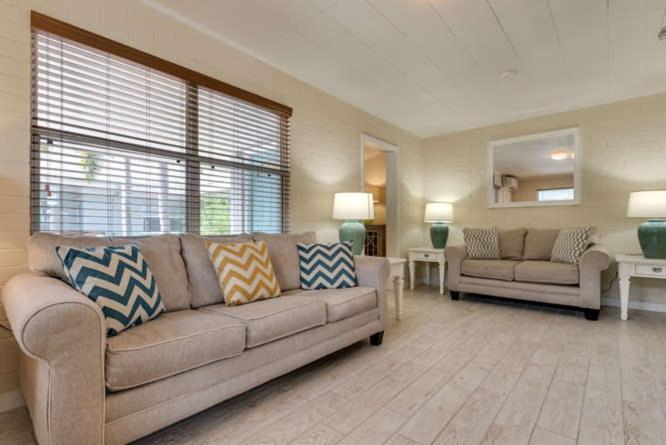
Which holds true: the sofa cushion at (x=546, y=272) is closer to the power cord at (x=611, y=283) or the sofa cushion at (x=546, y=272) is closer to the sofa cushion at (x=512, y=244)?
the sofa cushion at (x=512, y=244)

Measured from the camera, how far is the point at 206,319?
1.70 metres

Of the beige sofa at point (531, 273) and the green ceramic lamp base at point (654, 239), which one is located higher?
the green ceramic lamp base at point (654, 239)

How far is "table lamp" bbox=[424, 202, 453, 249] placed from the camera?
15.5 feet

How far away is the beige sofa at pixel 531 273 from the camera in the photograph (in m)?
3.24

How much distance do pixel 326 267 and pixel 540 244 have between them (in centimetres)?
281

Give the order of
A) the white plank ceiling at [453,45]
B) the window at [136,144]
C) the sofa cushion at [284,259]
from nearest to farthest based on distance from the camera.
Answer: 1. the window at [136,144]
2. the white plank ceiling at [453,45]
3. the sofa cushion at [284,259]

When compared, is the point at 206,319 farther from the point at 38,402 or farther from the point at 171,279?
the point at 38,402

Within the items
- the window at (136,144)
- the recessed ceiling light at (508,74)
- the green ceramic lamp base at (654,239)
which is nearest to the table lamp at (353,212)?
the window at (136,144)

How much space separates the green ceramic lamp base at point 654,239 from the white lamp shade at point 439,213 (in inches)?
79.4

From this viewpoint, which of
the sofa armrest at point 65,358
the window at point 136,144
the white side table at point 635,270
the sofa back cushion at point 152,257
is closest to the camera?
the sofa armrest at point 65,358

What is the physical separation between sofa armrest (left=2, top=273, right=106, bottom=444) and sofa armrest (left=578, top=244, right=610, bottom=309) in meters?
3.81

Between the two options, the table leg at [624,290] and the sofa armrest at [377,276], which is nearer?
the sofa armrest at [377,276]

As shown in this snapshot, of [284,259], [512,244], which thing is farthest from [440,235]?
[284,259]

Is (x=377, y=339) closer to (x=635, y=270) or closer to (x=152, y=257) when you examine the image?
(x=152, y=257)
